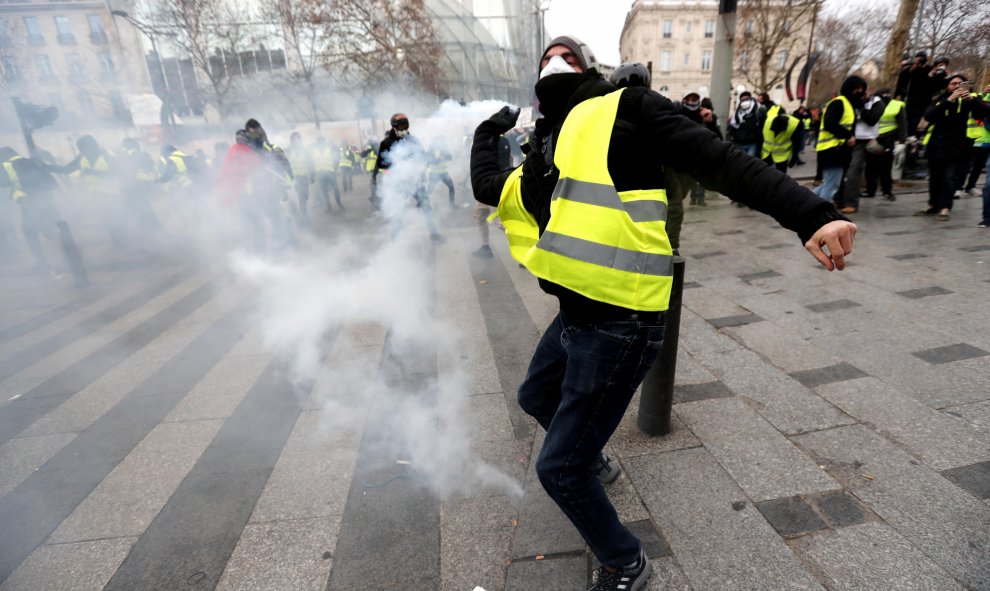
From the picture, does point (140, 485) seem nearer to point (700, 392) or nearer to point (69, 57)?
point (700, 392)

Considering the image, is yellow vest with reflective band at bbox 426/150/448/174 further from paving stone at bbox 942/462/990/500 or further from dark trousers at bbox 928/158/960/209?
paving stone at bbox 942/462/990/500

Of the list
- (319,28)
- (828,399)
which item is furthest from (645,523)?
(319,28)

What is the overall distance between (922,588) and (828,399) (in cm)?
132

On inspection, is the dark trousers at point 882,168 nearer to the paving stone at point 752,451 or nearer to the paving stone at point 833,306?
the paving stone at point 833,306

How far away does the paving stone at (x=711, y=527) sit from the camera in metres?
1.81

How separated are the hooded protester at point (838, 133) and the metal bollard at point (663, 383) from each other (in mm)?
5557

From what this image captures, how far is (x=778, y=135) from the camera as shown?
8.48 m

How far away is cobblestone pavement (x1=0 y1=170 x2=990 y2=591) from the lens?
1978 mm

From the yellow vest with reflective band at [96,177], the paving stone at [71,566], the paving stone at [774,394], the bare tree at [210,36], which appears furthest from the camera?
the bare tree at [210,36]

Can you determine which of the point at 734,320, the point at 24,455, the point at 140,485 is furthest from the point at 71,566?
the point at 734,320

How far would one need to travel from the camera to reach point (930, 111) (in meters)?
6.82

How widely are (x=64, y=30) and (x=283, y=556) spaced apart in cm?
956

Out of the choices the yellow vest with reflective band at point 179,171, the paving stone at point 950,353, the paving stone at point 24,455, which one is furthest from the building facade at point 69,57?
the paving stone at point 950,353

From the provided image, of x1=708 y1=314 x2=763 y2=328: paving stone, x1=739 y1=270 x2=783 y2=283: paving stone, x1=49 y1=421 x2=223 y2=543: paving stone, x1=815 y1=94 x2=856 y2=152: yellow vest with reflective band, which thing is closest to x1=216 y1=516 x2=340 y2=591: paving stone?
x1=49 y1=421 x2=223 y2=543: paving stone
